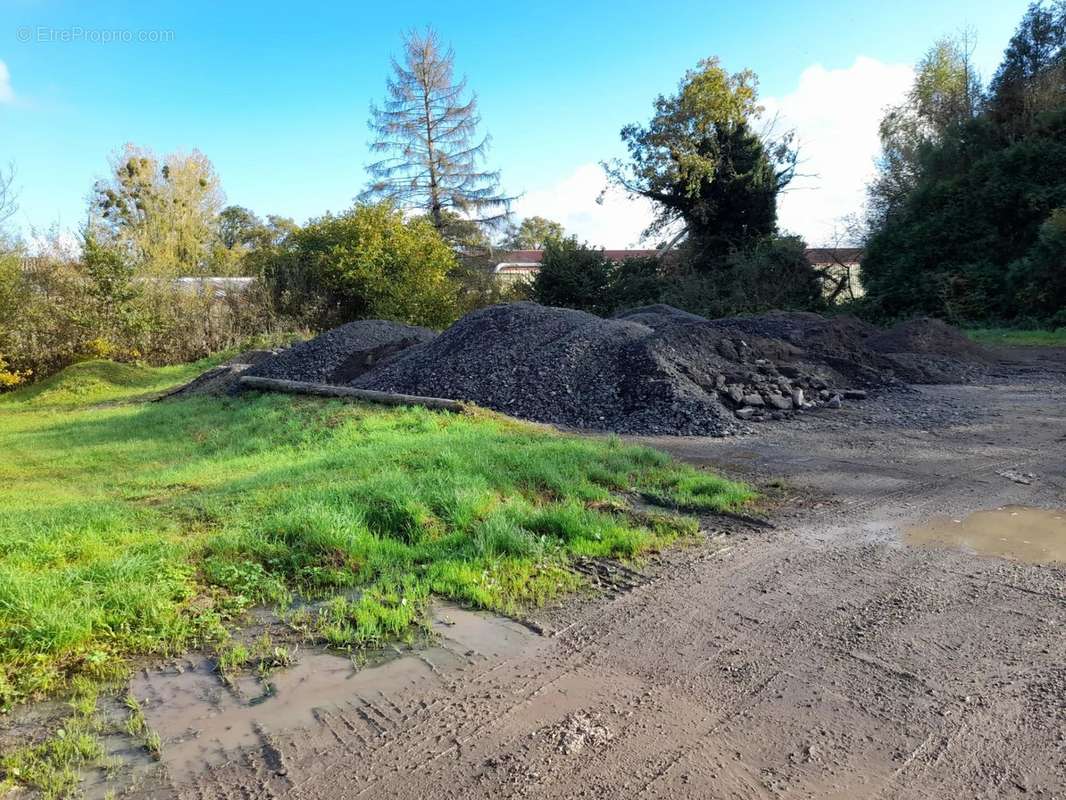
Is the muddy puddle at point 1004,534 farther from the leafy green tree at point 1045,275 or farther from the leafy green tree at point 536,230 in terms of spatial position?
the leafy green tree at point 536,230

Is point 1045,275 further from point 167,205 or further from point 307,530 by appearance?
point 167,205

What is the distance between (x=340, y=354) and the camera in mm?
15047

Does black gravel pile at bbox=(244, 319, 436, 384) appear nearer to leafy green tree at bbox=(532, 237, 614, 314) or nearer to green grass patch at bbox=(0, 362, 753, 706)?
green grass patch at bbox=(0, 362, 753, 706)

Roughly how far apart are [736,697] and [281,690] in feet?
6.30

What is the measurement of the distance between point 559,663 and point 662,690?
0.50 m

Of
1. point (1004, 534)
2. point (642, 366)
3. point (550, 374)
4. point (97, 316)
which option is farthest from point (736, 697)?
point (97, 316)

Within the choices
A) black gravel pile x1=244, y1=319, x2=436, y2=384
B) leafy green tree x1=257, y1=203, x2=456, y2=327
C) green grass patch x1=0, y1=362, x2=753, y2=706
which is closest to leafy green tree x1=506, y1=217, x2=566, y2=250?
leafy green tree x1=257, y1=203, x2=456, y2=327

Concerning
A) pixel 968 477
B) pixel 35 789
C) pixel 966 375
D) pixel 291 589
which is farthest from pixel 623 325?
pixel 35 789

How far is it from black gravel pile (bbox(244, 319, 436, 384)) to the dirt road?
1118 cm

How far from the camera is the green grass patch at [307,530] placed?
11.2 ft

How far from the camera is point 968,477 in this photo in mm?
6254

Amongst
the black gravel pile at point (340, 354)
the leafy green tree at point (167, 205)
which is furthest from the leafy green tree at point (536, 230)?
the black gravel pile at point (340, 354)

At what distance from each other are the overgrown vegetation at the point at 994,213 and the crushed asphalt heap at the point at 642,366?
6.55 m

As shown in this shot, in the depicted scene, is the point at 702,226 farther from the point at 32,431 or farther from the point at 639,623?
the point at 639,623
